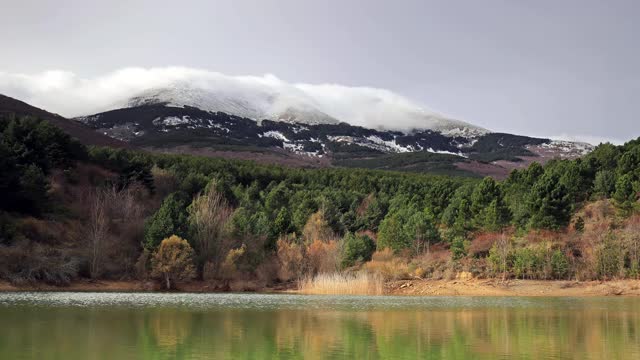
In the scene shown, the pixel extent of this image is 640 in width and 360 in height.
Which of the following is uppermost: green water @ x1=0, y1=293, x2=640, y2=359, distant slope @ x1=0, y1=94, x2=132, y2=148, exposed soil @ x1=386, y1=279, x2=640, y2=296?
distant slope @ x1=0, y1=94, x2=132, y2=148

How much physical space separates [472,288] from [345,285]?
50.5 feet

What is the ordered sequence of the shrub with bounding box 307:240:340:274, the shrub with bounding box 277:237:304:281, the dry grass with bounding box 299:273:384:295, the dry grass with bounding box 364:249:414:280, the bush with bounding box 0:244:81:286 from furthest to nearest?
the shrub with bounding box 307:240:340:274 → the shrub with bounding box 277:237:304:281 → the dry grass with bounding box 364:249:414:280 → the dry grass with bounding box 299:273:384:295 → the bush with bounding box 0:244:81:286

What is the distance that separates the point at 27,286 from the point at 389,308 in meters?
34.3

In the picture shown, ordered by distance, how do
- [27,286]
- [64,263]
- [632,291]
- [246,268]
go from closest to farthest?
[27,286] → [64,263] → [632,291] → [246,268]

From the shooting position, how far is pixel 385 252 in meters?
92.4

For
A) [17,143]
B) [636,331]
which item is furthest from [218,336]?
[17,143]

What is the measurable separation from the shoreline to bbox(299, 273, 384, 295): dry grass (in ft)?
5.30

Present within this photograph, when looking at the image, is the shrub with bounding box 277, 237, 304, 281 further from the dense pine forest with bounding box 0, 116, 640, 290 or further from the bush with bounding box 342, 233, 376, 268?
the bush with bounding box 342, 233, 376, 268

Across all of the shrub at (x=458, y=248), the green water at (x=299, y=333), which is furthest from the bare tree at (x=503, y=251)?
the green water at (x=299, y=333)

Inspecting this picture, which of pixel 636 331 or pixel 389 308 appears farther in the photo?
pixel 389 308

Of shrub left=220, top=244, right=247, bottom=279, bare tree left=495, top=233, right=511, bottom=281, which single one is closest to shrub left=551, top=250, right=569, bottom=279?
bare tree left=495, top=233, right=511, bottom=281

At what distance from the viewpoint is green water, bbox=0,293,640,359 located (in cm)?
2409

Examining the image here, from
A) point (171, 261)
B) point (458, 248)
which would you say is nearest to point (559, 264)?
point (458, 248)

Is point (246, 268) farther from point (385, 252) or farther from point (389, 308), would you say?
point (389, 308)
